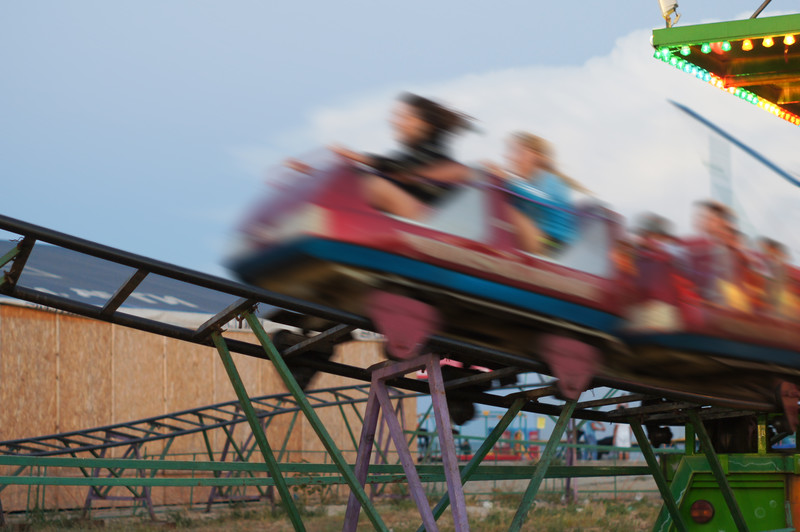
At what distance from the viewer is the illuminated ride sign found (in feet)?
22.5

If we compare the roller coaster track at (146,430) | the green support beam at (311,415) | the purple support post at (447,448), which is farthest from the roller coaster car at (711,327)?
the roller coaster track at (146,430)

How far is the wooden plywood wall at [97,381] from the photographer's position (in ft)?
45.6

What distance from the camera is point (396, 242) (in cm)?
434

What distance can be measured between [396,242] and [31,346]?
1112 cm

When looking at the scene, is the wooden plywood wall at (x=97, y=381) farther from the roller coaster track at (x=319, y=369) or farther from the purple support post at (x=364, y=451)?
the purple support post at (x=364, y=451)

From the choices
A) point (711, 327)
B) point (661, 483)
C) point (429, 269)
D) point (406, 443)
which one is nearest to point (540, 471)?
point (406, 443)

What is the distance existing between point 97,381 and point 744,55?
10841mm

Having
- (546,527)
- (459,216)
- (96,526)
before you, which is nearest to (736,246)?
(459,216)

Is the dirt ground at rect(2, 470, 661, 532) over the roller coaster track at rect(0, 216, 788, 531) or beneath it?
beneath

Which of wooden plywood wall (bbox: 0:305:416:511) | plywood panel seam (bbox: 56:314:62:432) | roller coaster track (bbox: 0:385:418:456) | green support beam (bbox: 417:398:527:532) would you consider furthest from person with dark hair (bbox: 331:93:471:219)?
plywood panel seam (bbox: 56:314:62:432)

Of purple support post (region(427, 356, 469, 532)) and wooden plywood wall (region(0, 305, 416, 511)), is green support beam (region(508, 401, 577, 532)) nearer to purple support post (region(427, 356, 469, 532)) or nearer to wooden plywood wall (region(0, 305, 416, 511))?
purple support post (region(427, 356, 469, 532))

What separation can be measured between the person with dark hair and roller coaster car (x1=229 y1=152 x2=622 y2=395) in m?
0.06

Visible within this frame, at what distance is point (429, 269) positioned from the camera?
4.42 m

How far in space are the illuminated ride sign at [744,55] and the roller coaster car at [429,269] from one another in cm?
275
